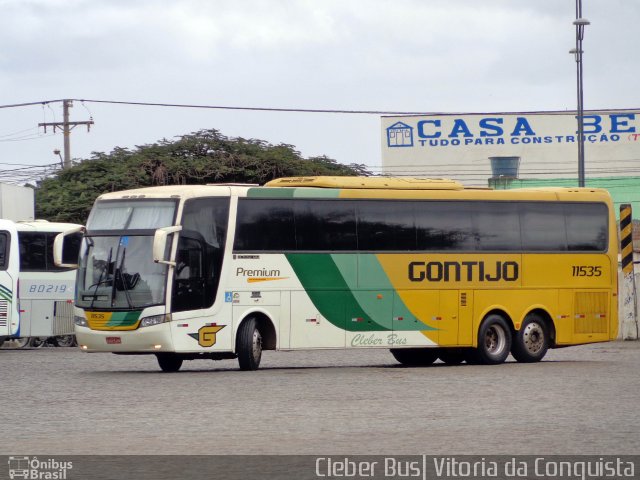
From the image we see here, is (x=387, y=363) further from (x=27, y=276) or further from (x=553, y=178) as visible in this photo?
(x=553, y=178)

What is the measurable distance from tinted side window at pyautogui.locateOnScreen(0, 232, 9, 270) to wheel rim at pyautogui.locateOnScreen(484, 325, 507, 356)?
46.2 ft

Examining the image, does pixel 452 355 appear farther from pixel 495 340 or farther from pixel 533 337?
pixel 533 337

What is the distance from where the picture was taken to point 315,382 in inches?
857

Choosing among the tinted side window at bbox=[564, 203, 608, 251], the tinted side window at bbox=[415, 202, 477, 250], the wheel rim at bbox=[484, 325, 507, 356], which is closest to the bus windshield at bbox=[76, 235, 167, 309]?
the tinted side window at bbox=[415, 202, 477, 250]

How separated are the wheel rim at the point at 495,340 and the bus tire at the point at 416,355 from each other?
1.51 metres

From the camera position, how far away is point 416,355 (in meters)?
28.3

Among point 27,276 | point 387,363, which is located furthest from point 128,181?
point 387,363

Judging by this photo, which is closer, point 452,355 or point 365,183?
point 365,183

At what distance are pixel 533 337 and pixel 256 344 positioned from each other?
582cm

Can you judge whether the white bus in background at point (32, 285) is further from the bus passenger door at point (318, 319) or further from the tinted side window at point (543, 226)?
the tinted side window at point (543, 226)

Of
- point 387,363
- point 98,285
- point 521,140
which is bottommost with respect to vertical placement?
point 387,363

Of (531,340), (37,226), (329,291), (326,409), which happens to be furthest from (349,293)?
(37,226)

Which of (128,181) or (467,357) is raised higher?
(128,181)

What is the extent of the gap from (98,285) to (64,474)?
45.3ft
